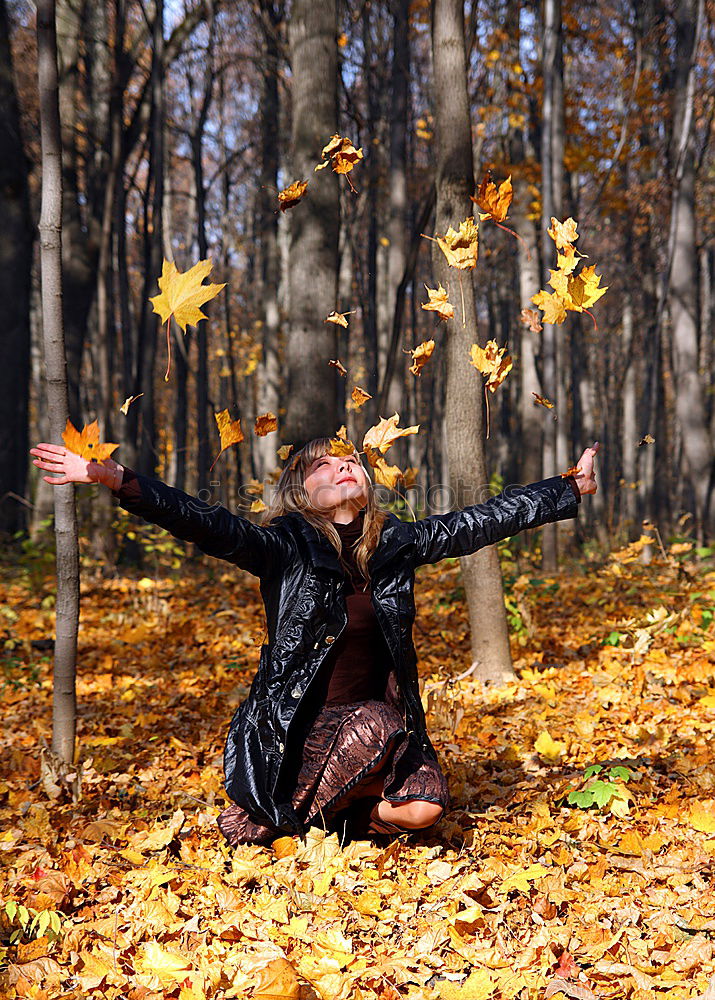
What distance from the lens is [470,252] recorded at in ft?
13.3

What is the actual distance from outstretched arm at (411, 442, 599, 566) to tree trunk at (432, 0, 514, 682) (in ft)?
5.95

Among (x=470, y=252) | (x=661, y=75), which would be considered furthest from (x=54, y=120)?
(x=661, y=75)

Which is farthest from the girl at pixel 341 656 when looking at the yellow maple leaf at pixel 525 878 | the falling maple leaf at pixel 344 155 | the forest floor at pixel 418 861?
the falling maple leaf at pixel 344 155

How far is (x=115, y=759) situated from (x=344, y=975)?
2013 mm

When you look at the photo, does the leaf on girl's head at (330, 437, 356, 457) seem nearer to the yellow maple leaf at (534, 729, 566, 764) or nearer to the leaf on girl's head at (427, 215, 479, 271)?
the leaf on girl's head at (427, 215, 479, 271)

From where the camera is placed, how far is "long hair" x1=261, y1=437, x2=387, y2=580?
305cm

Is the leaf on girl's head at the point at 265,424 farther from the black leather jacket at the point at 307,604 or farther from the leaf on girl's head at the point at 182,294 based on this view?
the leaf on girl's head at the point at 182,294

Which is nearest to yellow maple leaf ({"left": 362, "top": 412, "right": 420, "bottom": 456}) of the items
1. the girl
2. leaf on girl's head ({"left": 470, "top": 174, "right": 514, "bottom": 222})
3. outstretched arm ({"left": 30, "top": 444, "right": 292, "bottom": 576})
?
the girl

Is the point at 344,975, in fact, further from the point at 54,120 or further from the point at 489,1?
the point at 489,1

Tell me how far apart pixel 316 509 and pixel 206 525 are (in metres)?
0.53

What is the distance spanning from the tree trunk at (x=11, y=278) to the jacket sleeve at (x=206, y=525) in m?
6.89

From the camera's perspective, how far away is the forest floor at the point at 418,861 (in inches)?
90.7

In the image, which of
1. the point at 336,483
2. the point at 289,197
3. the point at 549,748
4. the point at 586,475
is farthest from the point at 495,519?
the point at 289,197

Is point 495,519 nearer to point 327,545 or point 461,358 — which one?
point 327,545
